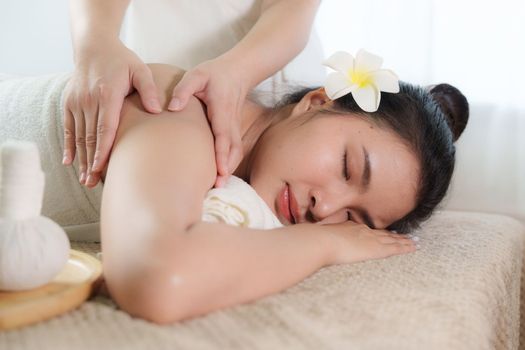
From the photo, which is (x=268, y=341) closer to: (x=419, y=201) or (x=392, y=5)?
(x=419, y=201)

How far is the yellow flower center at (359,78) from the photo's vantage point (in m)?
1.40

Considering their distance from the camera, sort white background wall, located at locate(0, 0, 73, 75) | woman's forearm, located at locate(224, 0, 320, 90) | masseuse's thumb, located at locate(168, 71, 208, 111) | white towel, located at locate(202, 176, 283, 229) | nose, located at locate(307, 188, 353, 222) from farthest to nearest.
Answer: white background wall, located at locate(0, 0, 73, 75) < woman's forearm, located at locate(224, 0, 320, 90) < nose, located at locate(307, 188, 353, 222) < masseuse's thumb, located at locate(168, 71, 208, 111) < white towel, located at locate(202, 176, 283, 229)

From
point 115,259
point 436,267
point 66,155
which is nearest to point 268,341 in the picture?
point 115,259

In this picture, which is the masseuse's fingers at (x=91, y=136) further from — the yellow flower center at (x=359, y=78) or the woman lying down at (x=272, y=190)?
the yellow flower center at (x=359, y=78)

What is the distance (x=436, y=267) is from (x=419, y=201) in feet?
0.69

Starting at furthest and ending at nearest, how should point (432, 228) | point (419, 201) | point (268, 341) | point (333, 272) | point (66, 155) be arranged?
point (432, 228), point (419, 201), point (66, 155), point (333, 272), point (268, 341)

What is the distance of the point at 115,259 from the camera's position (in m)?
0.86

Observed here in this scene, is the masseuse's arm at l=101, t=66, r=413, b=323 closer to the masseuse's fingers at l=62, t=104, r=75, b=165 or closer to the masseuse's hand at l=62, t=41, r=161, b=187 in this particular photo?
the masseuse's hand at l=62, t=41, r=161, b=187

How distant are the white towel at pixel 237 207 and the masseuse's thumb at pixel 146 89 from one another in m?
0.18

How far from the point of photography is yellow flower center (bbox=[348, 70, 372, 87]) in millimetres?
1402

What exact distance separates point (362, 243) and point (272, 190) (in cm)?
20

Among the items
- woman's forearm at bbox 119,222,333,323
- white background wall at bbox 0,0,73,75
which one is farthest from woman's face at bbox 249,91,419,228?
white background wall at bbox 0,0,73,75

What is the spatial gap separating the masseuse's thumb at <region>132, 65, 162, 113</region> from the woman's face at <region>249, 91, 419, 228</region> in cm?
27

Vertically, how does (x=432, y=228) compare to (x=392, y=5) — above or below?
below
